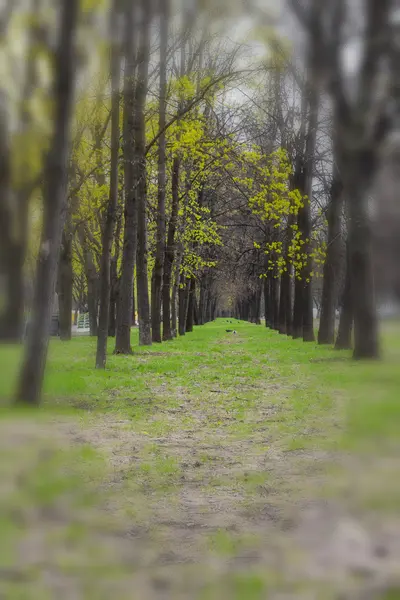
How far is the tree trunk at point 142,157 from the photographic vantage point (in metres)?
15.3

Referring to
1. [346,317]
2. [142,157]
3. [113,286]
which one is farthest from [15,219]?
[113,286]

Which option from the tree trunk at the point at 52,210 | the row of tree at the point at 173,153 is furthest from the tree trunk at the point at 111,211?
the tree trunk at the point at 52,210

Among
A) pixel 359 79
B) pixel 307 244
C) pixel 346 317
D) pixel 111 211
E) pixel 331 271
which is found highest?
pixel 307 244

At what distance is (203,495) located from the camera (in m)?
5.41

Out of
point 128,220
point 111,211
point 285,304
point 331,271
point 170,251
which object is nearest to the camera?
point 111,211

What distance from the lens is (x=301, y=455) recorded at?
6.71 meters

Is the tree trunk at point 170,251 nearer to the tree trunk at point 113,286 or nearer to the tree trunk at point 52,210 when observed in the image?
the tree trunk at point 113,286

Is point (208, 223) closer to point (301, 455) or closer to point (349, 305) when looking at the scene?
point (349, 305)

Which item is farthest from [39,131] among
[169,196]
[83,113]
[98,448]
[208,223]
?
[208,223]

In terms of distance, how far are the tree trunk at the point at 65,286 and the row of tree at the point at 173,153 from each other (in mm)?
90

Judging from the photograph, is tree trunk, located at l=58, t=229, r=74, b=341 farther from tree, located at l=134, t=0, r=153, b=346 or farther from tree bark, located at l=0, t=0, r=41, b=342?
tree bark, located at l=0, t=0, r=41, b=342

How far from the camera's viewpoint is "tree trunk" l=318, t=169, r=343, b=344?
19.8 m

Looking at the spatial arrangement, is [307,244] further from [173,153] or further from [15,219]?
[15,219]

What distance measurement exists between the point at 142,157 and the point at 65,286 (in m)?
9.31
